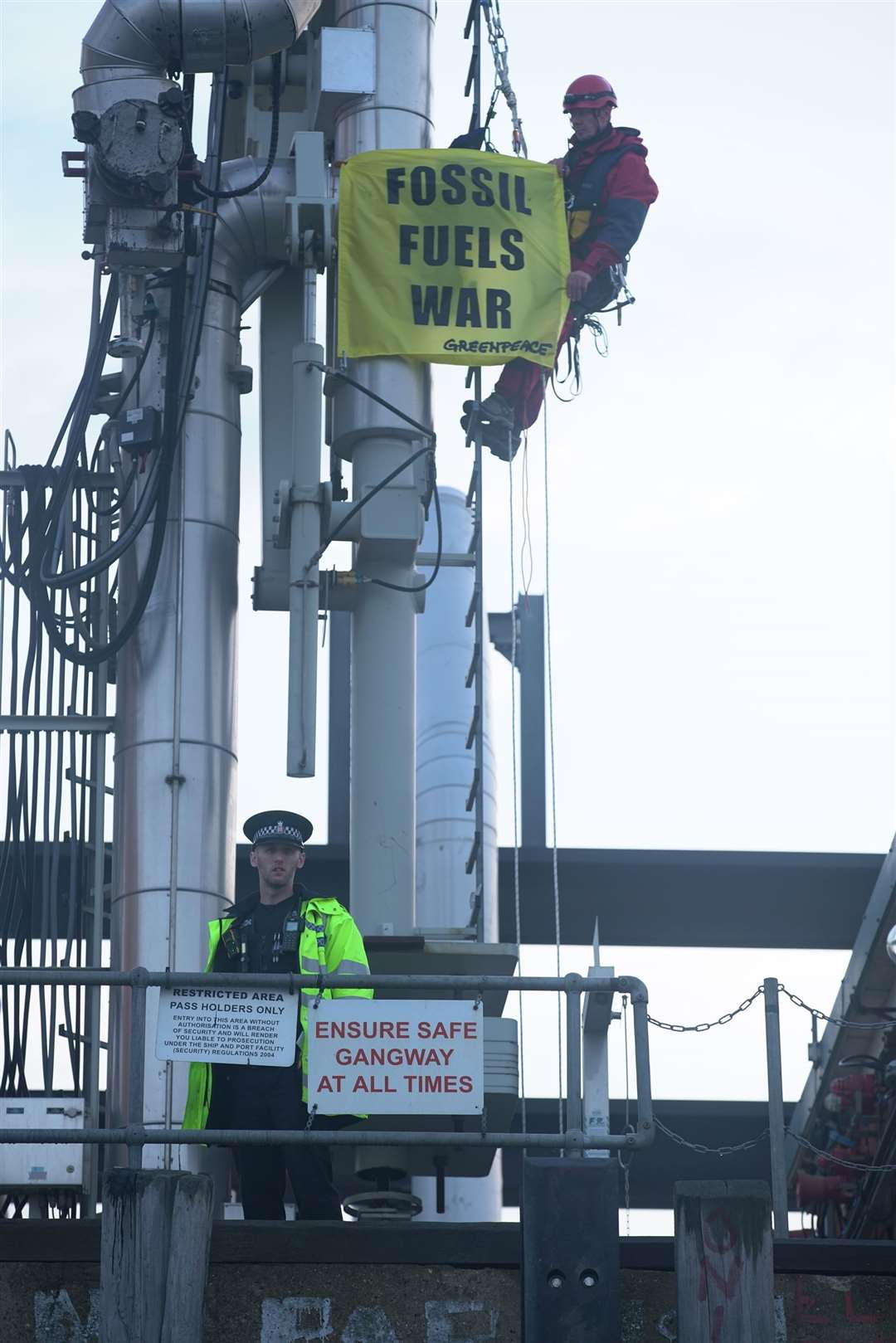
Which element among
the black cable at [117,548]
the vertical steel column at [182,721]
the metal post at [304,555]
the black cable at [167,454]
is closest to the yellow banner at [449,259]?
the metal post at [304,555]

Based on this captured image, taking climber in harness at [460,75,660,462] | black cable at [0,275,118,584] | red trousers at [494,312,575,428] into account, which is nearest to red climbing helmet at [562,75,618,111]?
climber in harness at [460,75,660,462]

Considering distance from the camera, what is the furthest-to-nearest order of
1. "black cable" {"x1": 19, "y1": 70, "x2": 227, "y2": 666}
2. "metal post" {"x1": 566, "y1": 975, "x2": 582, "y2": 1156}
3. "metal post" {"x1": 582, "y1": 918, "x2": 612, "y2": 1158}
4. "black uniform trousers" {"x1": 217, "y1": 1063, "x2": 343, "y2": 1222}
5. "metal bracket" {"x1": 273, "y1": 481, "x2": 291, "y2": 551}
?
"metal bracket" {"x1": 273, "y1": 481, "x2": 291, "y2": 551}
"black cable" {"x1": 19, "y1": 70, "x2": 227, "y2": 666}
"metal post" {"x1": 582, "y1": 918, "x2": 612, "y2": 1158}
"black uniform trousers" {"x1": 217, "y1": 1063, "x2": 343, "y2": 1222}
"metal post" {"x1": 566, "y1": 975, "x2": 582, "y2": 1156}

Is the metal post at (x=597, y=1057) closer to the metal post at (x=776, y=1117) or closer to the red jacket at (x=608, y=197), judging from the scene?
the metal post at (x=776, y=1117)

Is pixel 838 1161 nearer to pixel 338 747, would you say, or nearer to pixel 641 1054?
pixel 641 1054

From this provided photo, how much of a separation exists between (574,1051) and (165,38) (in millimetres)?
9289

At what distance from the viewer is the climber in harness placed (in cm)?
1784

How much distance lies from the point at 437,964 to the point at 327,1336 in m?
4.32

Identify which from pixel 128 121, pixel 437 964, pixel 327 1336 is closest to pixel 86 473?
pixel 128 121

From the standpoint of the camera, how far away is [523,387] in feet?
58.6

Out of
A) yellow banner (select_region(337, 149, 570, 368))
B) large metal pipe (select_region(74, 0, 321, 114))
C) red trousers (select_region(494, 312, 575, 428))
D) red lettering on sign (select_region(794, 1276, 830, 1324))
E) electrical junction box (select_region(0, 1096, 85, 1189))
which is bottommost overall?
red lettering on sign (select_region(794, 1276, 830, 1324))

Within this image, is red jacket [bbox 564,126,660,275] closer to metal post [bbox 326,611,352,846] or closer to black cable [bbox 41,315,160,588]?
black cable [bbox 41,315,160,588]

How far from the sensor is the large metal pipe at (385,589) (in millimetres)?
16094

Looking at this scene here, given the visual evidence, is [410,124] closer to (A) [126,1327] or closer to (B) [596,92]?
(B) [596,92]

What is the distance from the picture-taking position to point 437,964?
47.0ft
